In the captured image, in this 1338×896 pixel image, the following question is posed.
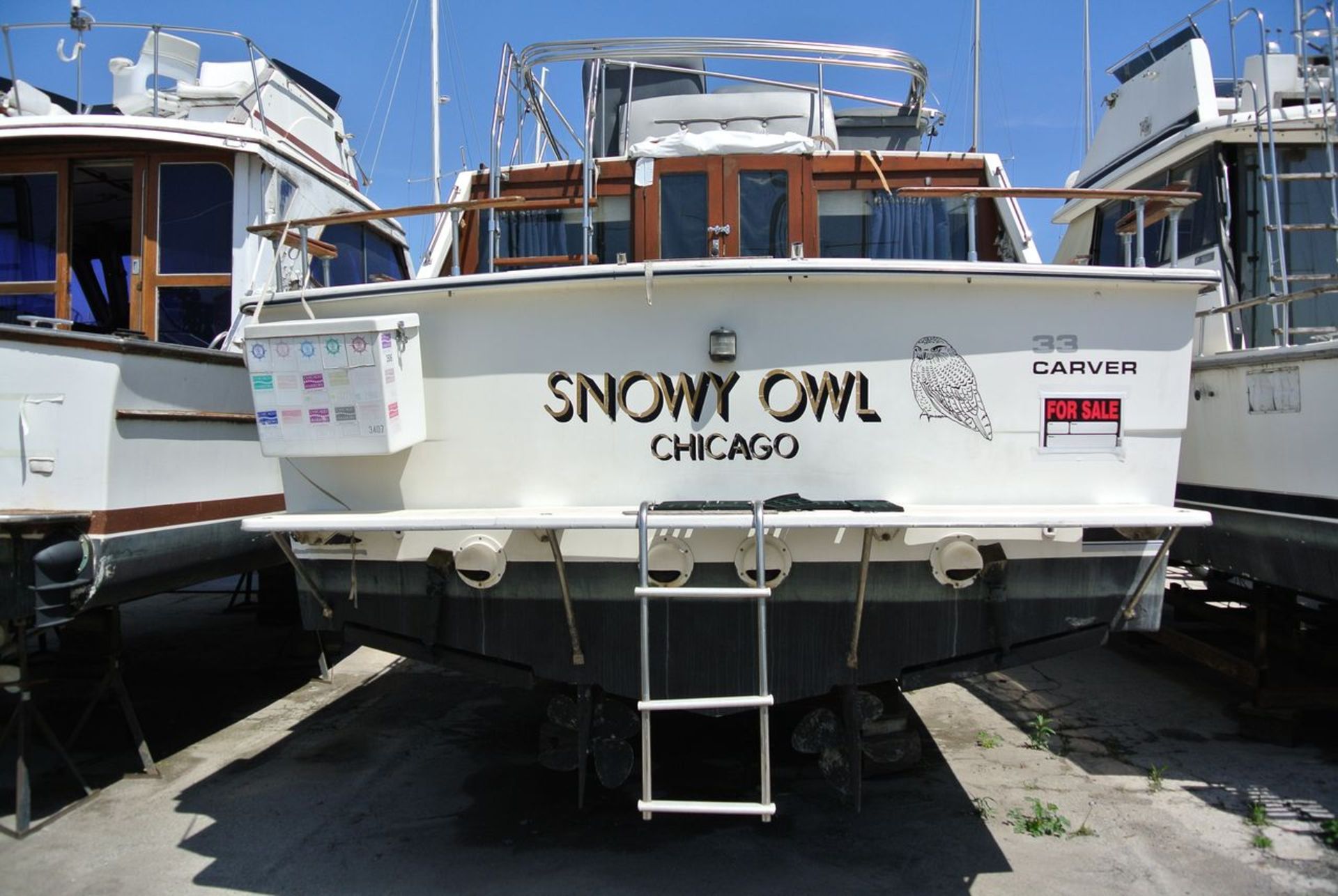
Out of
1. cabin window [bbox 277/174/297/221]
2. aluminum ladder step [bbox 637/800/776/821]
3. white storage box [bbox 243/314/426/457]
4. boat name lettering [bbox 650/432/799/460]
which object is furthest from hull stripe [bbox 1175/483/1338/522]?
cabin window [bbox 277/174/297/221]

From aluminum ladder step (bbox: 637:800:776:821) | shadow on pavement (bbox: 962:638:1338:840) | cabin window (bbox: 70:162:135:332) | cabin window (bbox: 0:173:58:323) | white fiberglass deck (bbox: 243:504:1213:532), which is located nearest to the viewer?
aluminum ladder step (bbox: 637:800:776:821)

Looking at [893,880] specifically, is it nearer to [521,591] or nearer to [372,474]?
[521,591]

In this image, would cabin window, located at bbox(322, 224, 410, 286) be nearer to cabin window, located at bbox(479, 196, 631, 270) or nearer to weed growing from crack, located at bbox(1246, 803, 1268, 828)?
cabin window, located at bbox(479, 196, 631, 270)

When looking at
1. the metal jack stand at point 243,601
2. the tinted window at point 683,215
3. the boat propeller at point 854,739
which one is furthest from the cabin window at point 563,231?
the metal jack stand at point 243,601

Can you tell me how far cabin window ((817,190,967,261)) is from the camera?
Result: 4.81 meters

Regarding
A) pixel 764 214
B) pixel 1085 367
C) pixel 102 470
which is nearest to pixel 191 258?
pixel 102 470

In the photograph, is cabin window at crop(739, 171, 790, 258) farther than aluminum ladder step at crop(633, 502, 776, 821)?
Yes

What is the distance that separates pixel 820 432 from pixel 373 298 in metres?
1.75

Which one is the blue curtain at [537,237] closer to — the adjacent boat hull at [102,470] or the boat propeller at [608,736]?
the adjacent boat hull at [102,470]

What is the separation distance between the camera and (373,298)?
3.47 metres

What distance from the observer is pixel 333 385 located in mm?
3307

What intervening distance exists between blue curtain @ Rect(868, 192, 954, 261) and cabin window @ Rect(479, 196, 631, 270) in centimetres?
131

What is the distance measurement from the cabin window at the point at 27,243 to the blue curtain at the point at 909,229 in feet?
16.4

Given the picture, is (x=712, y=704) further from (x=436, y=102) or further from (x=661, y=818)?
(x=436, y=102)
